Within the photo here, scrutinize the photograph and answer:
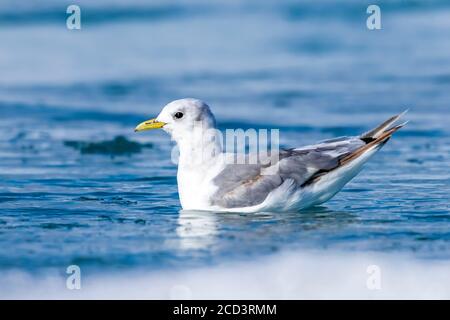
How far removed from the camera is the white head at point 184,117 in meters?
9.42

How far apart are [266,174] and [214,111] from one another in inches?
240

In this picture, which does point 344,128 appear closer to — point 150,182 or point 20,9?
point 150,182

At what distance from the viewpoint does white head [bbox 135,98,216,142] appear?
30.9 ft

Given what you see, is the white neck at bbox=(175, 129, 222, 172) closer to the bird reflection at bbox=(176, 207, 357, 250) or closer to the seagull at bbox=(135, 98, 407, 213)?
the seagull at bbox=(135, 98, 407, 213)

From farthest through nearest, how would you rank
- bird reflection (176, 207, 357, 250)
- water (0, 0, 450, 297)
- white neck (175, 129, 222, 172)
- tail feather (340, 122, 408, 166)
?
1. white neck (175, 129, 222, 172)
2. tail feather (340, 122, 408, 166)
3. bird reflection (176, 207, 357, 250)
4. water (0, 0, 450, 297)

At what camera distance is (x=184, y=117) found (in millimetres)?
9438

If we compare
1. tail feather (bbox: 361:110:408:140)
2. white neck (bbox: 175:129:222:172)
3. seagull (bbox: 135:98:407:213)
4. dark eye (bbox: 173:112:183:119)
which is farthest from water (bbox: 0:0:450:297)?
dark eye (bbox: 173:112:183:119)

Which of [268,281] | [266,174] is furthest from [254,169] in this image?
[268,281]

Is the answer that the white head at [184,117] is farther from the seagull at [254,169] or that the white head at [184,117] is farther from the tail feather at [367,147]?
A: the tail feather at [367,147]

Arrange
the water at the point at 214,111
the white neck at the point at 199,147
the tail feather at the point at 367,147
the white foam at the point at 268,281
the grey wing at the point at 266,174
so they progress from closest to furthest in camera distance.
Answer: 1. the white foam at the point at 268,281
2. the water at the point at 214,111
3. the grey wing at the point at 266,174
4. the tail feather at the point at 367,147
5. the white neck at the point at 199,147

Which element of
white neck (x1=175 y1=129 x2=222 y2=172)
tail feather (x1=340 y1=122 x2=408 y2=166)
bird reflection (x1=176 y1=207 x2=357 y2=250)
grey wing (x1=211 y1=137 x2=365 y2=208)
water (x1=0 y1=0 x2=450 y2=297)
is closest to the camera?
water (x1=0 y1=0 x2=450 y2=297)

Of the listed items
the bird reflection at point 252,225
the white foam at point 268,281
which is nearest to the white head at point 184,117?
the bird reflection at point 252,225

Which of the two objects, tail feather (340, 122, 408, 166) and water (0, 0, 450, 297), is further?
tail feather (340, 122, 408, 166)
